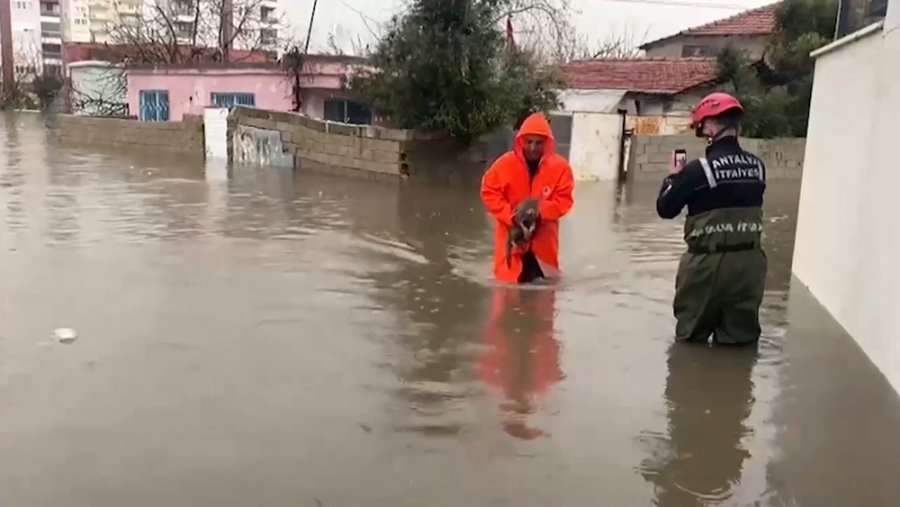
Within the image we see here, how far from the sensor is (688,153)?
17.4m

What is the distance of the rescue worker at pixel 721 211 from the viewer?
491 cm

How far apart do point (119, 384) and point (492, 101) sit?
11.0 metres

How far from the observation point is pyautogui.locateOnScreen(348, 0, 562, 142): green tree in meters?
14.5

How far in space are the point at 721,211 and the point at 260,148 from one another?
14288 mm

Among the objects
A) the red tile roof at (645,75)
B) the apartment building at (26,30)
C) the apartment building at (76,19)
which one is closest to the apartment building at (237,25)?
the red tile roof at (645,75)

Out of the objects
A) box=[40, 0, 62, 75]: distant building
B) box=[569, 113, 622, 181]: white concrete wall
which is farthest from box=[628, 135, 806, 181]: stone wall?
box=[40, 0, 62, 75]: distant building

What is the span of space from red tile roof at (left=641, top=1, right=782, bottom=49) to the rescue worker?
20.0 metres

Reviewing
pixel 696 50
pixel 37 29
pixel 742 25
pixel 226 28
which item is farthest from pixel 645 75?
pixel 37 29

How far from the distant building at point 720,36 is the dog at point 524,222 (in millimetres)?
18124

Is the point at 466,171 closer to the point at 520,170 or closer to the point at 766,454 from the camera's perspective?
the point at 520,170

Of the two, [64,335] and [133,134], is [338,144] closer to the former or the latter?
[133,134]

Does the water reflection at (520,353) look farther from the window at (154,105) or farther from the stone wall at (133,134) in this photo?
the window at (154,105)

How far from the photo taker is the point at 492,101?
14.7 meters

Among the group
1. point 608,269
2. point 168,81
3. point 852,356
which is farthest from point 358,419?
point 168,81
